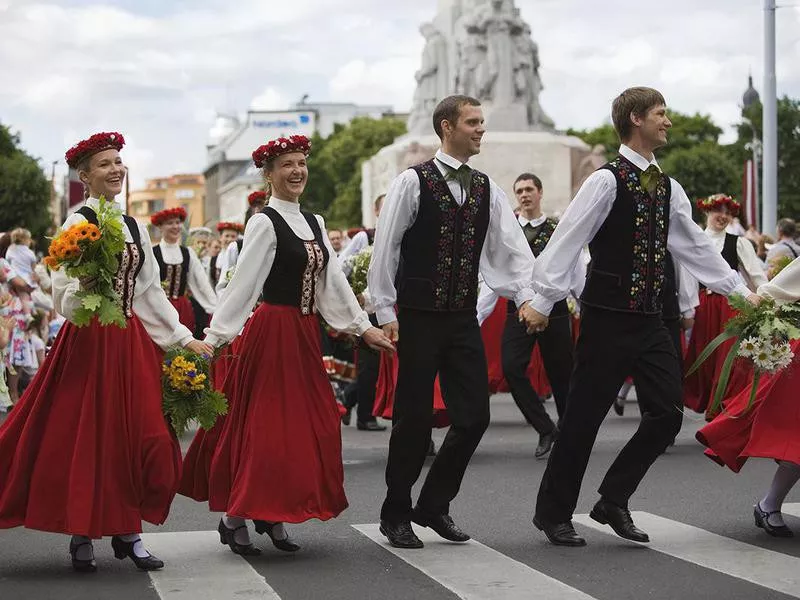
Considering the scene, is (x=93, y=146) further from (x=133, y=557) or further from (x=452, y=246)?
(x=133, y=557)

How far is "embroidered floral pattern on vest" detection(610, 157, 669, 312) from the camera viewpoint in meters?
8.04

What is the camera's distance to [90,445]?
24.5 feet

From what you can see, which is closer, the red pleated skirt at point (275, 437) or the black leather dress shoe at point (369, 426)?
Answer: the red pleated skirt at point (275, 437)

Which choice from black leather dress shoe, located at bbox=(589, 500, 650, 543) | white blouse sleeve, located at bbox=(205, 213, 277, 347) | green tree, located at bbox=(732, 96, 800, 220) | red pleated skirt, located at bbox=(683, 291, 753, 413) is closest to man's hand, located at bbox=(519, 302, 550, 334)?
black leather dress shoe, located at bbox=(589, 500, 650, 543)

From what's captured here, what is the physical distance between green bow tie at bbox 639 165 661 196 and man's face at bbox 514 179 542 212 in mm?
4570

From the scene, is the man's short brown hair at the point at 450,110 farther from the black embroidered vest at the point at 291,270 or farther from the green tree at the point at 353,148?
the green tree at the point at 353,148

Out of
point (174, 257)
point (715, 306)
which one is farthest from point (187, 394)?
point (174, 257)

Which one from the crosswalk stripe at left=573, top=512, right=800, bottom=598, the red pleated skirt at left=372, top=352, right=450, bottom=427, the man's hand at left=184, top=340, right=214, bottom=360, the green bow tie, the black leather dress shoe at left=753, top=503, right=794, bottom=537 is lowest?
the crosswalk stripe at left=573, top=512, right=800, bottom=598

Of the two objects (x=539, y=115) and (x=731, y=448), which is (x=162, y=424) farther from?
(x=539, y=115)

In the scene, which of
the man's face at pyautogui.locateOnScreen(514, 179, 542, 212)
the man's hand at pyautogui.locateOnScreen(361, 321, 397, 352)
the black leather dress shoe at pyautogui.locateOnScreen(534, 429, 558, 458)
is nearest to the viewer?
the man's hand at pyautogui.locateOnScreen(361, 321, 397, 352)

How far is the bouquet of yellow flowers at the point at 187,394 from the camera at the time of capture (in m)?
7.70

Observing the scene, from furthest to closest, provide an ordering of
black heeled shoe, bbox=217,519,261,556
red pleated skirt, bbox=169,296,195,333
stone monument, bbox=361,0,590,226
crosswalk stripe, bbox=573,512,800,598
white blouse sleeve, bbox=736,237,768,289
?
1. stone monument, bbox=361,0,590,226
2. red pleated skirt, bbox=169,296,195,333
3. white blouse sleeve, bbox=736,237,768,289
4. black heeled shoe, bbox=217,519,261,556
5. crosswalk stripe, bbox=573,512,800,598

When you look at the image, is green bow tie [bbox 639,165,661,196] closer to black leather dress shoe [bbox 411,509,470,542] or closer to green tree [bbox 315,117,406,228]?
black leather dress shoe [bbox 411,509,470,542]

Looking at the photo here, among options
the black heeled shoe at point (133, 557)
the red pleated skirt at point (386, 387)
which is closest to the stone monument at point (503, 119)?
the red pleated skirt at point (386, 387)
